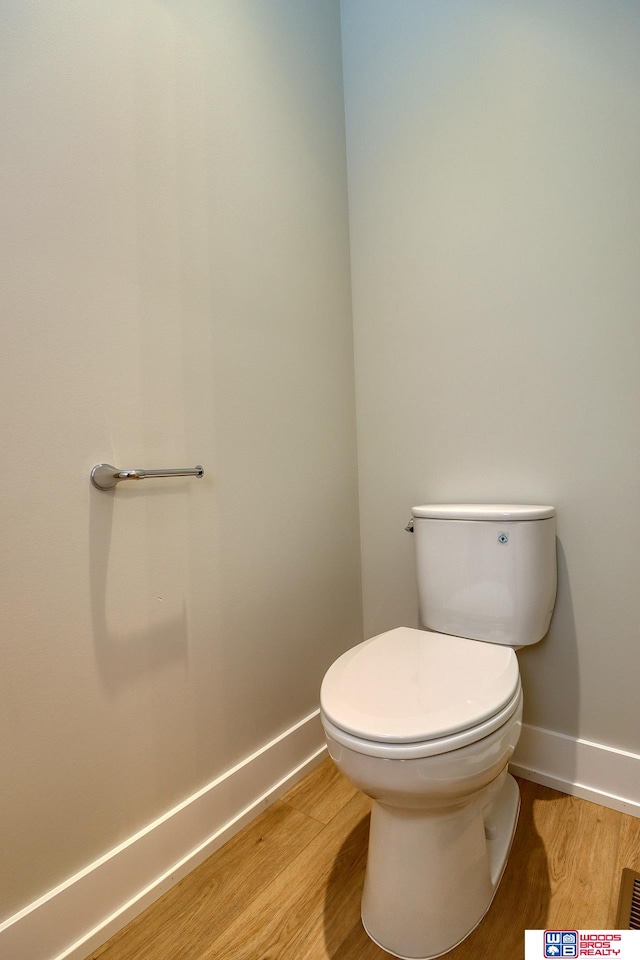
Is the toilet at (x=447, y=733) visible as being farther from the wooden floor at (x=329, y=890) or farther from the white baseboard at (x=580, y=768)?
the white baseboard at (x=580, y=768)

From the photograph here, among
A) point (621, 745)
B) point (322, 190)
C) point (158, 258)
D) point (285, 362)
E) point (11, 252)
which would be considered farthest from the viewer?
point (322, 190)

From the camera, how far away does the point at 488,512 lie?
51.6 inches

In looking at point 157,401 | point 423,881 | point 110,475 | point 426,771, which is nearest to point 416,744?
point 426,771

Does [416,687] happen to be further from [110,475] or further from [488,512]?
[110,475]

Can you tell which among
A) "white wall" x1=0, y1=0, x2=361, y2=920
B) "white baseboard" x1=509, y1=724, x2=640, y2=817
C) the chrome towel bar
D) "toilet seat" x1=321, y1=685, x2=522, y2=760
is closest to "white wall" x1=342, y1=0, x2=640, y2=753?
"white baseboard" x1=509, y1=724, x2=640, y2=817

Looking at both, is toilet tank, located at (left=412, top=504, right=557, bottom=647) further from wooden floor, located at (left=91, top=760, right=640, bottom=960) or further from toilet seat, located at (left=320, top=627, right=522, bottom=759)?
wooden floor, located at (left=91, top=760, right=640, bottom=960)

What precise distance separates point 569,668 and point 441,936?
700 mm

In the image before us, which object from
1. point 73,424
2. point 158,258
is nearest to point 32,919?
point 73,424

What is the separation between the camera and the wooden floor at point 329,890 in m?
0.99

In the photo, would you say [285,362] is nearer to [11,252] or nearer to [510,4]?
[11,252]

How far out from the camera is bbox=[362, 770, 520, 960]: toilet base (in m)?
0.97

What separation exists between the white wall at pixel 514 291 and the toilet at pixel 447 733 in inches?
6.8

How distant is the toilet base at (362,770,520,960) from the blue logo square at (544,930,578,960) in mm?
131

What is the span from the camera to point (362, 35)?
168 centimetres
